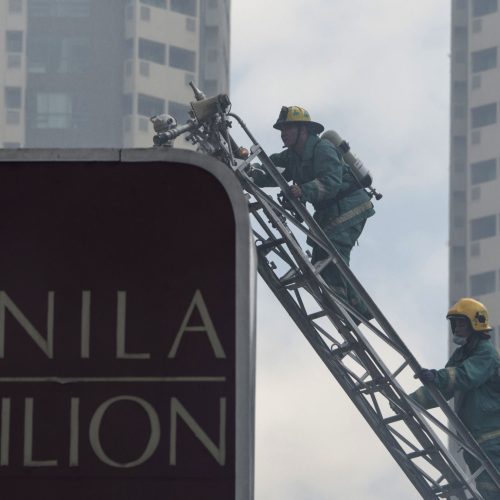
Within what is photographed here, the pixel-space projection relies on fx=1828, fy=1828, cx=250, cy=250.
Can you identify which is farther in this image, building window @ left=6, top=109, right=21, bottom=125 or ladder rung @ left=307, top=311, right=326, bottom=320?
building window @ left=6, top=109, right=21, bottom=125

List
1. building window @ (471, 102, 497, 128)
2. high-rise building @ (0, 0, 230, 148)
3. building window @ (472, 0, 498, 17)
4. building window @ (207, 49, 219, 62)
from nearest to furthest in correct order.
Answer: building window @ (471, 102, 497, 128), high-rise building @ (0, 0, 230, 148), building window @ (472, 0, 498, 17), building window @ (207, 49, 219, 62)

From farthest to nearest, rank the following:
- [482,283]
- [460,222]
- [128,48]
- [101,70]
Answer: [101,70]
[128,48]
[460,222]
[482,283]

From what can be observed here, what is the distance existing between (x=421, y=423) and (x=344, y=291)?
1.44 m

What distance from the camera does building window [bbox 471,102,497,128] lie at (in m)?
104

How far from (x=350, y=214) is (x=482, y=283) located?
281 feet

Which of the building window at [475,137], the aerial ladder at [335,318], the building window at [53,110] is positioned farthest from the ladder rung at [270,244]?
the building window at [53,110]

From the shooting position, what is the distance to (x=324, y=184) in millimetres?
16750

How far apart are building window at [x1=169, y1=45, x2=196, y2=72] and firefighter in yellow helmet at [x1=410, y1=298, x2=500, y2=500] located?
91687 mm

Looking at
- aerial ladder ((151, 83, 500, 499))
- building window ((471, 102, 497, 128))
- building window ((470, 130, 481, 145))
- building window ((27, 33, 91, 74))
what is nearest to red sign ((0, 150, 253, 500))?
aerial ladder ((151, 83, 500, 499))

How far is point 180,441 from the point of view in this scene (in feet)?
12.3

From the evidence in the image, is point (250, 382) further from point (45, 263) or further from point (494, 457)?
point (494, 457)

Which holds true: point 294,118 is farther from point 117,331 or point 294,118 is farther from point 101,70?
point 101,70

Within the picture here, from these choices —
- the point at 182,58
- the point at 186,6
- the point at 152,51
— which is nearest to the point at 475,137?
the point at 182,58

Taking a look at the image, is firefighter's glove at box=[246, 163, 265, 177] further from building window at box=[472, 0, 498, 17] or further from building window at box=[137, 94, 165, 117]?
building window at box=[472, 0, 498, 17]
